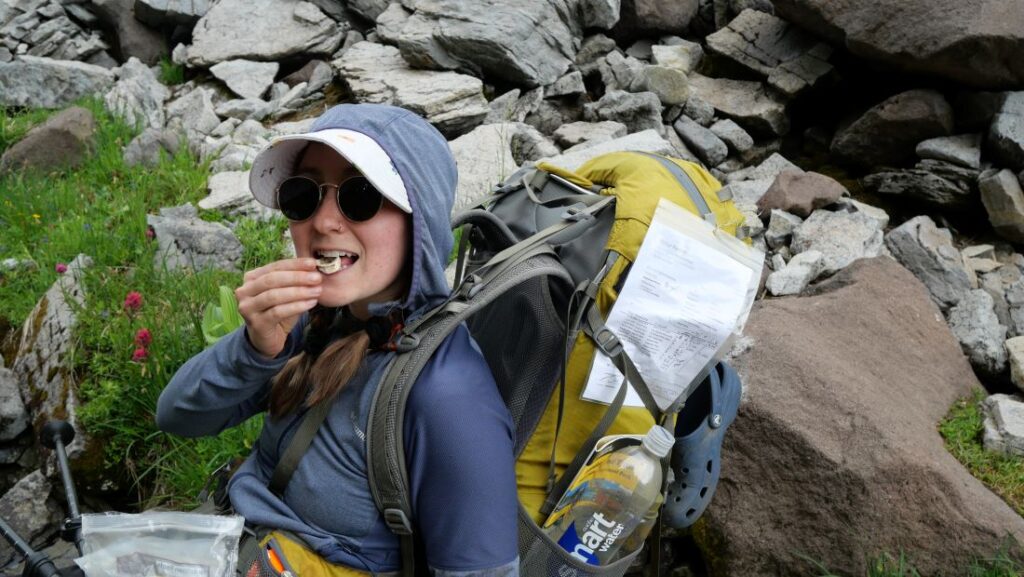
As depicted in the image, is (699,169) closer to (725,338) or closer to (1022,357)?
(725,338)

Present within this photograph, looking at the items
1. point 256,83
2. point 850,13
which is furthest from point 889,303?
point 256,83

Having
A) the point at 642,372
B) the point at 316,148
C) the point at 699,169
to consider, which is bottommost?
the point at 642,372

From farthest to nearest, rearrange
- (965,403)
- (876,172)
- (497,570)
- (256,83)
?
(256,83) < (876,172) < (965,403) < (497,570)

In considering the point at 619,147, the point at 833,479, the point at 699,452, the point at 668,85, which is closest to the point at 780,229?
the point at 619,147

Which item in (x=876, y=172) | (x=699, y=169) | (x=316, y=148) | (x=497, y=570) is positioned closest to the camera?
(x=497, y=570)

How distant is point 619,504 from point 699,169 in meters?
1.08

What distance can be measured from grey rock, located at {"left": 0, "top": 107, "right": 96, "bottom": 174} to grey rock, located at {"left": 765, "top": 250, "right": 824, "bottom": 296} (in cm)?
525

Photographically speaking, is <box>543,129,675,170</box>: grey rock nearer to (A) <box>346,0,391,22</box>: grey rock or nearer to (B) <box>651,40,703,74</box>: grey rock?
(B) <box>651,40,703,74</box>: grey rock

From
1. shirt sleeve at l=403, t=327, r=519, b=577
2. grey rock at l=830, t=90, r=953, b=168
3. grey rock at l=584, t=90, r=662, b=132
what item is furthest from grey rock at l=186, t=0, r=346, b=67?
shirt sleeve at l=403, t=327, r=519, b=577

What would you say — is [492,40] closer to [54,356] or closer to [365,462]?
[54,356]

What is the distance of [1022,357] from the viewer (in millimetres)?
4008

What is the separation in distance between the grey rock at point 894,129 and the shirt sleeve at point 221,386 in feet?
20.4

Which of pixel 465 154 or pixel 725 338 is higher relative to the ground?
pixel 725 338

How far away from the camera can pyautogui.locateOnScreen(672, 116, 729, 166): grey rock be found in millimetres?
7176
